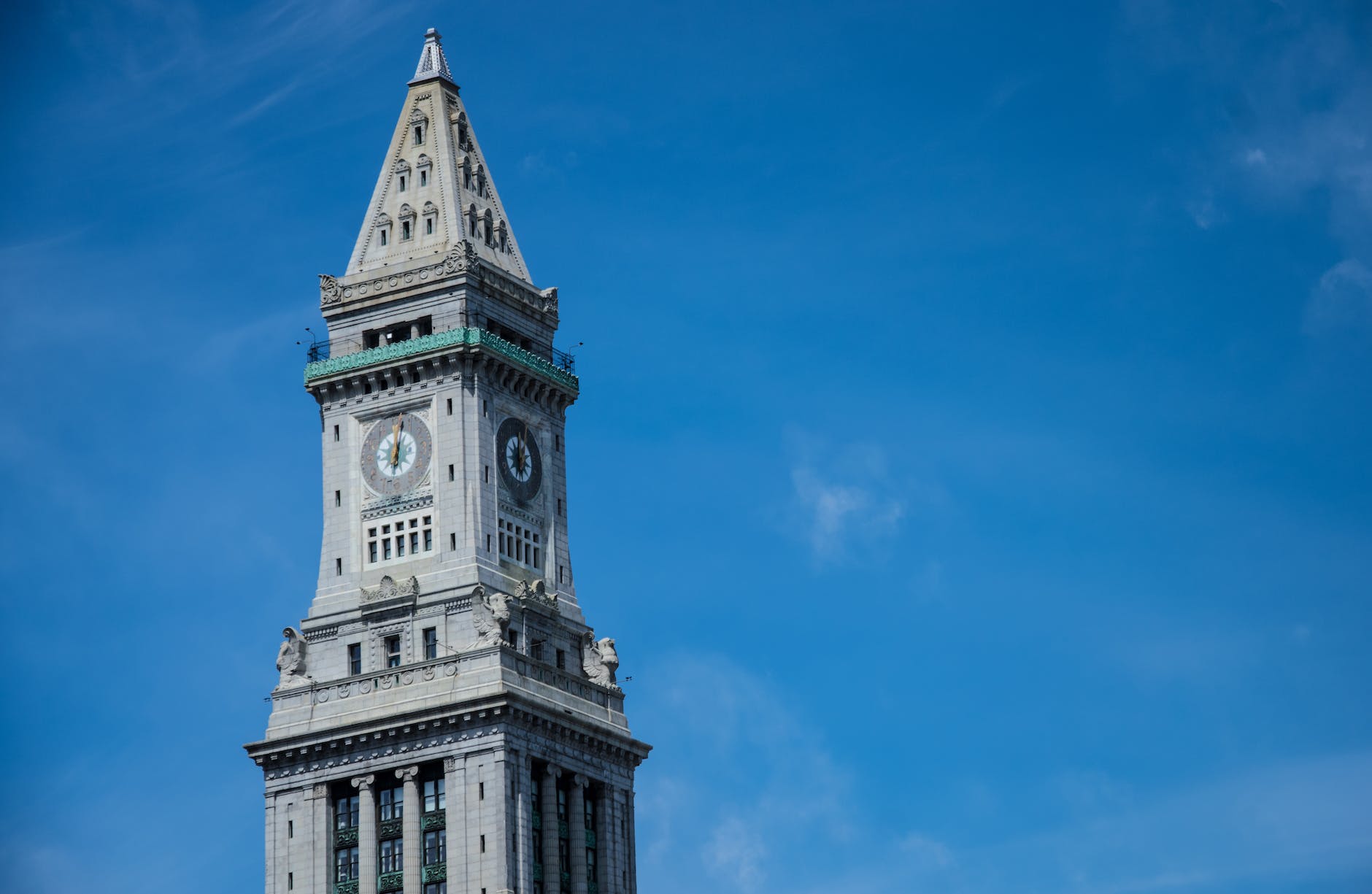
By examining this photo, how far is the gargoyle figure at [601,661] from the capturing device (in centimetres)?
17050

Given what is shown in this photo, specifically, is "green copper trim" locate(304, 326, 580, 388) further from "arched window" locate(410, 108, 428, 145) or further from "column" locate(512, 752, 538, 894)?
"column" locate(512, 752, 538, 894)

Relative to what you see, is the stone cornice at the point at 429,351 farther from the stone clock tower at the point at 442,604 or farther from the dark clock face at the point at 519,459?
the dark clock face at the point at 519,459

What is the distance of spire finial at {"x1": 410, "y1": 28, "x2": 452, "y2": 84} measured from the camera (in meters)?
180

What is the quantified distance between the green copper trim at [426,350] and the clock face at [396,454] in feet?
11.5

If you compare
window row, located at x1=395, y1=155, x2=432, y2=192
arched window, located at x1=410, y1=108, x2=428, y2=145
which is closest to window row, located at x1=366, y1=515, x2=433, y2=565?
window row, located at x1=395, y1=155, x2=432, y2=192

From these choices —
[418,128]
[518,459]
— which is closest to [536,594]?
[518,459]

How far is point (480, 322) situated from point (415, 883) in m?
32.1

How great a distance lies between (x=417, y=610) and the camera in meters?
165

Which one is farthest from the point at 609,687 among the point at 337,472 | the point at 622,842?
the point at 337,472

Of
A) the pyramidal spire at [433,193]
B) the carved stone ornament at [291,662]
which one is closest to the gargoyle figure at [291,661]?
the carved stone ornament at [291,662]

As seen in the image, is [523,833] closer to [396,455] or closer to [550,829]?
[550,829]

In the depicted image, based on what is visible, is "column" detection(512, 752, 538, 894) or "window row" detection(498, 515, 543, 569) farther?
"window row" detection(498, 515, 543, 569)

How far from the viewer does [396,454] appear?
555 ft

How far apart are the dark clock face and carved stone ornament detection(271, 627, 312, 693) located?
1433 centimetres
